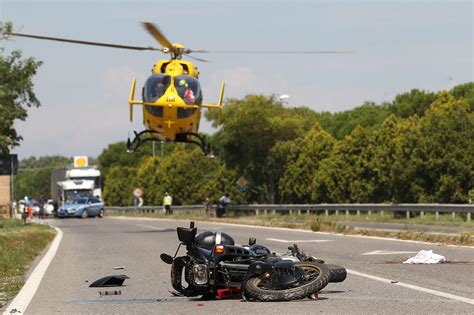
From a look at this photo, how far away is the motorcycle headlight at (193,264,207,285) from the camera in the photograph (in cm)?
1145

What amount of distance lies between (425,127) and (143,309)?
36.9 m

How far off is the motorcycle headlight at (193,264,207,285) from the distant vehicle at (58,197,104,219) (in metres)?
57.9

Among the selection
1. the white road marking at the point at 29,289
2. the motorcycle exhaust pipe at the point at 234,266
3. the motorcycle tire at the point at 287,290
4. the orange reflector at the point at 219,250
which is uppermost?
the orange reflector at the point at 219,250

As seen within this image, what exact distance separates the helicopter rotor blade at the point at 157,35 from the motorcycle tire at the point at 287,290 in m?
16.3

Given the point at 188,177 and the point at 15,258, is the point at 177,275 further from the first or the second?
the point at 188,177

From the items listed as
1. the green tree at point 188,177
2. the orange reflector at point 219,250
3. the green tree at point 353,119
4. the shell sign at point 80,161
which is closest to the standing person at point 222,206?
the shell sign at point 80,161

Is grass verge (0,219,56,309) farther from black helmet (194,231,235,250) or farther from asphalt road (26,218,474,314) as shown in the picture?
black helmet (194,231,235,250)

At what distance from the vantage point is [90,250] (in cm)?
2342

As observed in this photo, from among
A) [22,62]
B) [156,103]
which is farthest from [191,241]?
[22,62]

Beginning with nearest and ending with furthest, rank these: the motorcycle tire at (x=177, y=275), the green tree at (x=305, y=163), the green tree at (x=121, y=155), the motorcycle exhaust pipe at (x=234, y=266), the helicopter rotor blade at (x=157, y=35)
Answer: the motorcycle exhaust pipe at (x=234, y=266) → the motorcycle tire at (x=177, y=275) → the helicopter rotor blade at (x=157, y=35) → the green tree at (x=305, y=163) → the green tree at (x=121, y=155)

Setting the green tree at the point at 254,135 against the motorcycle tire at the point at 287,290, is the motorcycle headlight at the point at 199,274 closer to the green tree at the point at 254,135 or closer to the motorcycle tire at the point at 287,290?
the motorcycle tire at the point at 287,290

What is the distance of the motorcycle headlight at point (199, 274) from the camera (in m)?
11.4

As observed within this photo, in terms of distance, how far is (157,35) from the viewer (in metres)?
28.0

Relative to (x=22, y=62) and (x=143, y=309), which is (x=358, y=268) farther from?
(x=22, y=62)
